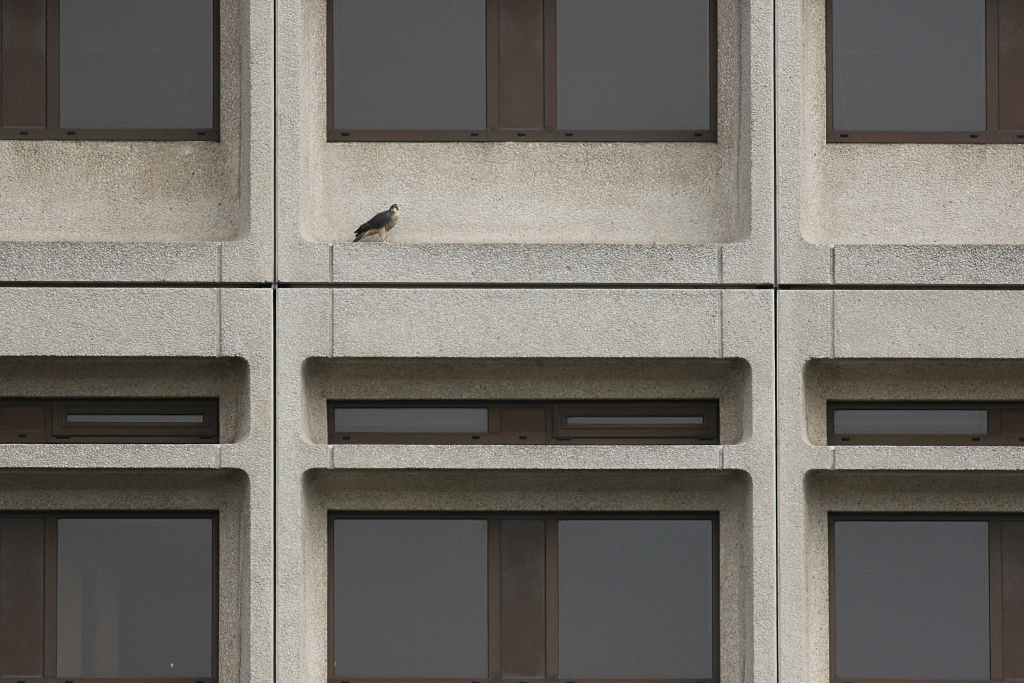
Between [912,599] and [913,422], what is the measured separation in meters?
1.50

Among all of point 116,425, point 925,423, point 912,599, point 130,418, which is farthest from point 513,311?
point 912,599

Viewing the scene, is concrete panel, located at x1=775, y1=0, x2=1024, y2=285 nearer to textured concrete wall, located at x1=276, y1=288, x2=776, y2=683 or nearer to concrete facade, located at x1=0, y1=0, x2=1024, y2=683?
concrete facade, located at x1=0, y1=0, x2=1024, y2=683

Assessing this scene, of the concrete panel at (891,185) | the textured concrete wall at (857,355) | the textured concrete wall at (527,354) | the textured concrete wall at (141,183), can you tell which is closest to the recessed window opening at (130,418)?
the textured concrete wall at (527,354)

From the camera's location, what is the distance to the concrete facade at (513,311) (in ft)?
27.8

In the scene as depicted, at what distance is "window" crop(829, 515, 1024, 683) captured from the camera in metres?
8.93

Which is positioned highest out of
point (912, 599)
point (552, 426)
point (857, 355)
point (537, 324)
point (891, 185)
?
point (891, 185)

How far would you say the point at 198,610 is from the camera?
9.03 m

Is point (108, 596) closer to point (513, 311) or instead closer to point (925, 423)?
point (513, 311)

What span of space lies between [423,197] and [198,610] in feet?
12.8

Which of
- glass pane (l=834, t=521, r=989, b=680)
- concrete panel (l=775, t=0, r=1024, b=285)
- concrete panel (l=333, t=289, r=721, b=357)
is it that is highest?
concrete panel (l=775, t=0, r=1024, b=285)

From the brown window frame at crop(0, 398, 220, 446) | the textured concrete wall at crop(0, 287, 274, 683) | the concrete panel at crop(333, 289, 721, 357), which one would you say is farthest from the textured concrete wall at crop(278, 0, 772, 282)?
the brown window frame at crop(0, 398, 220, 446)

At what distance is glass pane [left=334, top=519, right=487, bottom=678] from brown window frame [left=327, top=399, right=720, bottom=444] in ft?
2.43

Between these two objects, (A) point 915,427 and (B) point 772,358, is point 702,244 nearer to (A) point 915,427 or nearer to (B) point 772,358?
(B) point 772,358

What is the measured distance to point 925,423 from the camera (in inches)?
348
